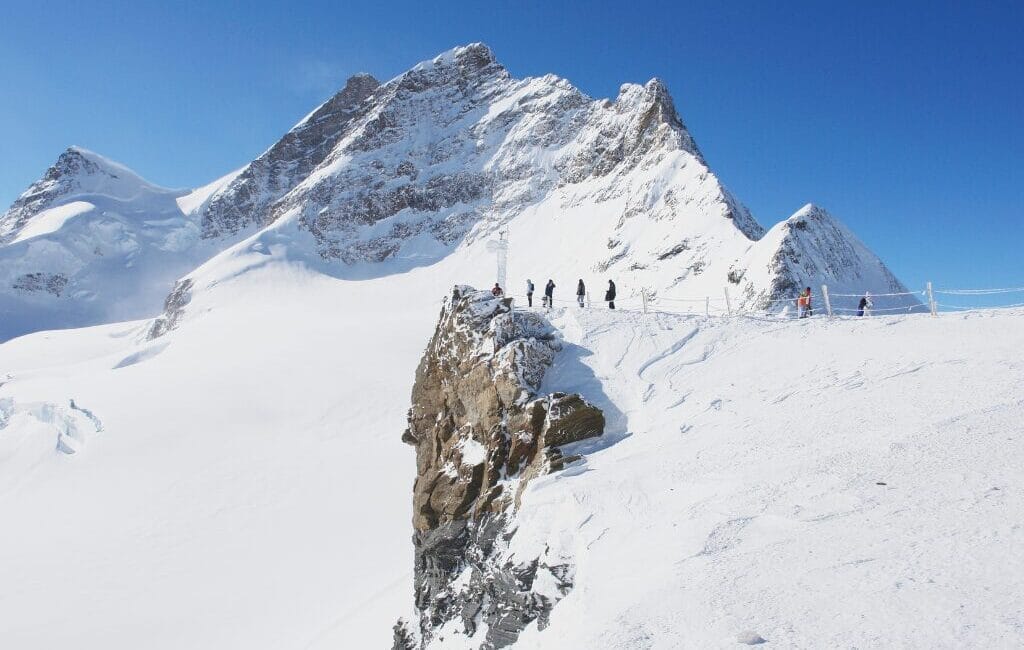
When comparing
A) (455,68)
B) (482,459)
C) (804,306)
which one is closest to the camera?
(482,459)

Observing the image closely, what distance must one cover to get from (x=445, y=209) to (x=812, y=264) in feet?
187

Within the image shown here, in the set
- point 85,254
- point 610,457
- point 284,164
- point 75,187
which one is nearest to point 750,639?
point 610,457

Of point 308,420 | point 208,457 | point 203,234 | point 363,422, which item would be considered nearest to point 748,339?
point 363,422

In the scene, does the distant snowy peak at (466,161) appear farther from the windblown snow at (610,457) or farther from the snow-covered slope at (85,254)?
the snow-covered slope at (85,254)

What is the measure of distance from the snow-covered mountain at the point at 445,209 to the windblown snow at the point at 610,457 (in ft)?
1.91

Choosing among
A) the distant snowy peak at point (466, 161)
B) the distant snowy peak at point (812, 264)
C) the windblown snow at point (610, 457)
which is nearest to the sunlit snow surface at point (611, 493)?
the windblown snow at point (610, 457)

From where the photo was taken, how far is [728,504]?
7902 mm

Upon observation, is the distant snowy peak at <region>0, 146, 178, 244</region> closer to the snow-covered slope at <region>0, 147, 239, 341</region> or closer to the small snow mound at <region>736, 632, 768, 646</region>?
the snow-covered slope at <region>0, 147, 239, 341</region>

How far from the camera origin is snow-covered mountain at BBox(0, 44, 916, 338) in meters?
41.2

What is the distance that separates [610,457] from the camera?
11.4 meters

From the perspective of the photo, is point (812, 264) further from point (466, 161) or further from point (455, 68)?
point (455, 68)

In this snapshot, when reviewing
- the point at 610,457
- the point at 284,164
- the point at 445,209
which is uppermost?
the point at 284,164

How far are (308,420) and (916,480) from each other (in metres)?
27.2

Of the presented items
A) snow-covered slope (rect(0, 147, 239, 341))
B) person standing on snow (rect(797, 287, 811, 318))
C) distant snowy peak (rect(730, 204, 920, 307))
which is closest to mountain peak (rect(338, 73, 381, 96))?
snow-covered slope (rect(0, 147, 239, 341))
